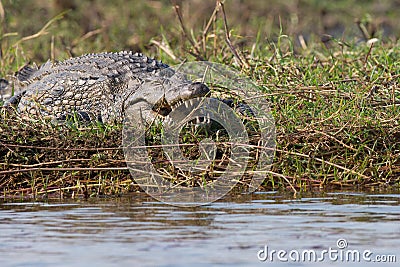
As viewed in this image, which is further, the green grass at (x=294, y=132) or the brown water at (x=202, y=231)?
the green grass at (x=294, y=132)

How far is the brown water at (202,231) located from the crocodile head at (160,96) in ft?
3.41

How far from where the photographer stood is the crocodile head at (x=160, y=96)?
18.2 feet

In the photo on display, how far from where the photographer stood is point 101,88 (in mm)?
6363

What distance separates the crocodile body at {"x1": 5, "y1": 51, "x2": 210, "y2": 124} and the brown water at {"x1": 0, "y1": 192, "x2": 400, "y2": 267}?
1.49m

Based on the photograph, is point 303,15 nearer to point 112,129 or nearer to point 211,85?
point 211,85

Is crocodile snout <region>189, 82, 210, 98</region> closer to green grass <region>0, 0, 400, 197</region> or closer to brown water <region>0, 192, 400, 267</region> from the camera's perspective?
green grass <region>0, 0, 400, 197</region>

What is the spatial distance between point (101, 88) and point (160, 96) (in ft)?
2.23

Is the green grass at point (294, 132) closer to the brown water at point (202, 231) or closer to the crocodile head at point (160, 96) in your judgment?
the brown water at point (202, 231)

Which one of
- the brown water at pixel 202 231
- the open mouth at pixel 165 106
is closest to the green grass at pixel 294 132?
the brown water at pixel 202 231

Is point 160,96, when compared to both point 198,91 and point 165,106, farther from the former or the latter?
point 198,91

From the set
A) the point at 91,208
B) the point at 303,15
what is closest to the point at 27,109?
the point at 91,208

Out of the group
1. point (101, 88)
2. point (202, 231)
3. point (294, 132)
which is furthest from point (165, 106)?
point (202, 231)

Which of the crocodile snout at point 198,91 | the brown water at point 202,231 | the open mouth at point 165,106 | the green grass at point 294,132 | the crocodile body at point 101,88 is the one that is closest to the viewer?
the brown water at point 202,231

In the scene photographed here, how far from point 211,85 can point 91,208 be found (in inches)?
82.5
